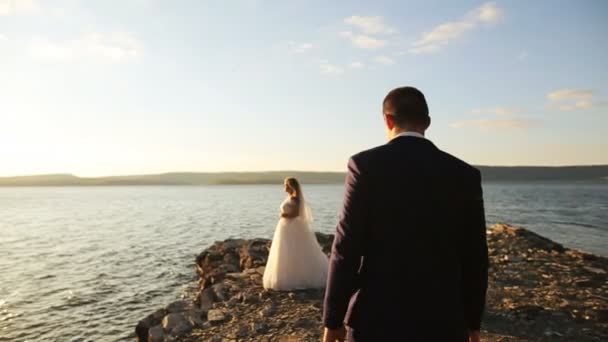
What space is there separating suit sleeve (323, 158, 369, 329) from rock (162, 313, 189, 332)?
294 inches

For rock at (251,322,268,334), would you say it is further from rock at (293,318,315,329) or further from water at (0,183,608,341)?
water at (0,183,608,341)

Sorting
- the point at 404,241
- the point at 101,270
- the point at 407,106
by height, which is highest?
the point at 407,106

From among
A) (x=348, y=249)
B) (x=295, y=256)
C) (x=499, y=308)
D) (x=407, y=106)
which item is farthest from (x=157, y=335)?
(x=407, y=106)

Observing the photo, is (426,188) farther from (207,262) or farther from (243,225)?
(243,225)

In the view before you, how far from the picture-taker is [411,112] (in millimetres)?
2969

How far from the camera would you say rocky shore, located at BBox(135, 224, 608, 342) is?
7.61m

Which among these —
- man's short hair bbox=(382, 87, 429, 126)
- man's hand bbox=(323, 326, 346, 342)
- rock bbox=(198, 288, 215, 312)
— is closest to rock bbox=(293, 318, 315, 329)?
rock bbox=(198, 288, 215, 312)

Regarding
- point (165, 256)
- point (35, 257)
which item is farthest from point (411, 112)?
point (35, 257)

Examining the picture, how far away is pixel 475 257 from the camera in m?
3.01

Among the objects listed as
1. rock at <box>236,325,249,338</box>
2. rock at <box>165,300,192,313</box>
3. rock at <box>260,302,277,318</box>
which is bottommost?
rock at <box>165,300,192,313</box>

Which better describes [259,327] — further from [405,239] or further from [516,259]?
[516,259]

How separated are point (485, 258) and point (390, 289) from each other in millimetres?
813

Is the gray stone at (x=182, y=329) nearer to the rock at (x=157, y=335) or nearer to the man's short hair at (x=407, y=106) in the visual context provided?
the rock at (x=157, y=335)

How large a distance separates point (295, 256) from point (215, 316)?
2466mm
